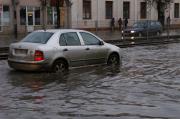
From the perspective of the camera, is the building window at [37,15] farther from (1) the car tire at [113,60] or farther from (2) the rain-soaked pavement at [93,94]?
(2) the rain-soaked pavement at [93,94]

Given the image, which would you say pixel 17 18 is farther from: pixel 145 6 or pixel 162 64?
pixel 162 64

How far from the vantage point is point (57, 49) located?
50.8 feet

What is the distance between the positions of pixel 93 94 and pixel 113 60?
643 cm

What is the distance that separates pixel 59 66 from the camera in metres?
15.8

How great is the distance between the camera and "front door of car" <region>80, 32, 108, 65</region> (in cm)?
1683

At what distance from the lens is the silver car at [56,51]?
15211 millimetres

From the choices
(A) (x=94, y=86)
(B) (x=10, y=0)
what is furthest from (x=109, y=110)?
(B) (x=10, y=0)

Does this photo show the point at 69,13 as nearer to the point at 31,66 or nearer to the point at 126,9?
the point at 126,9

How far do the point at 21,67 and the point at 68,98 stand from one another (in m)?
4.64

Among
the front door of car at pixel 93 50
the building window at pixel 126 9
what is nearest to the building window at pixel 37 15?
the building window at pixel 126 9

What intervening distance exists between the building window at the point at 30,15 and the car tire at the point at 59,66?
114ft

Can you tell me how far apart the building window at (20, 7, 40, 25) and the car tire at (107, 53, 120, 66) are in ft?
108

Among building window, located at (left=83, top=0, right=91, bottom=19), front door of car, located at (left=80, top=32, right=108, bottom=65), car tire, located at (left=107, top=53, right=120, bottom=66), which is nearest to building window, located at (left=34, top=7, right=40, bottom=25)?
building window, located at (left=83, top=0, right=91, bottom=19)

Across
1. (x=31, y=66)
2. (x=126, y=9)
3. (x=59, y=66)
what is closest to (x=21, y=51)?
(x=31, y=66)
